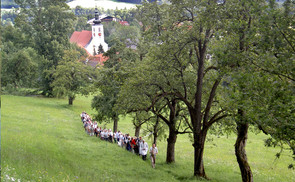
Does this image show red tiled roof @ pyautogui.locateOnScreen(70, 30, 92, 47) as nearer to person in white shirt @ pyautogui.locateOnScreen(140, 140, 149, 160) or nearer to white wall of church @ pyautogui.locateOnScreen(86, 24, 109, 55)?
white wall of church @ pyautogui.locateOnScreen(86, 24, 109, 55)

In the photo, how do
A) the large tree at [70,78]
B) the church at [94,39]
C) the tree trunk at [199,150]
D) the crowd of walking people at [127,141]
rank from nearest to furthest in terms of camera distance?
the tree trunk at [199,150]
the crowd of walking people at [127,141]
the large tree at [70,78]
the church at [94,39]

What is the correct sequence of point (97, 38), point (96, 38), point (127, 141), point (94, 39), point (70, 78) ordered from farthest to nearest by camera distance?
point (94, 39)
point (97, 38)
point (96, 38)
point (70, 78)
point (127, 141)

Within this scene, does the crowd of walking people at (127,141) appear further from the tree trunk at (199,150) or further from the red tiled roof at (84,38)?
the red tiled roof at (84,38)

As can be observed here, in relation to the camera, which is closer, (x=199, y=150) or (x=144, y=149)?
(x=199, y=150)

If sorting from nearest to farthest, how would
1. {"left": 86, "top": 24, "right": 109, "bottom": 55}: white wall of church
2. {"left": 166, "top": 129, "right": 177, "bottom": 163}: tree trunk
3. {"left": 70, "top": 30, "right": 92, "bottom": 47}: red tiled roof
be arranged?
{"left": 166, "top": 129, "right": 177, "bottom": 163}: tree trunk, {"left": 86, "top": 24, "right": 109, "bottom": 55}: white wall of church, {"left": 70, "top": 30, "right": 92, "bottom": 47}: red tiled roof

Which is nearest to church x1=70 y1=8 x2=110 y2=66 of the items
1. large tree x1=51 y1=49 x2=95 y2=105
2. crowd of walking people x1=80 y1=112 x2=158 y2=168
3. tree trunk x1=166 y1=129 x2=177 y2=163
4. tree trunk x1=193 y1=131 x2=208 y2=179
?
large tree x1=51 y1=49 x2=95 y2=105

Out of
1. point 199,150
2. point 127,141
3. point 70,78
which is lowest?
point 127,141

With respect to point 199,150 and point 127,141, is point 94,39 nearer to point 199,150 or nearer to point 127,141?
point 127,141

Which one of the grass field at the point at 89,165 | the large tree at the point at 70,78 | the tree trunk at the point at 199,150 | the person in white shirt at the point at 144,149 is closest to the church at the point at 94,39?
the large tree at the point at 70,78

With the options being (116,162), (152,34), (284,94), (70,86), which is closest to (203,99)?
(152,34)

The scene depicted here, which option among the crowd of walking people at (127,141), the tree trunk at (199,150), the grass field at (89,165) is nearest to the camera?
the grass field at (89,165)

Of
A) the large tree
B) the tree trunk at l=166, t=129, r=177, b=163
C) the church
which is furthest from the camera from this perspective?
the church

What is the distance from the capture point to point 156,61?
17953 mm

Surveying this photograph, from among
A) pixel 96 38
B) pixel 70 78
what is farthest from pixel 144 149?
pixel 96 38
